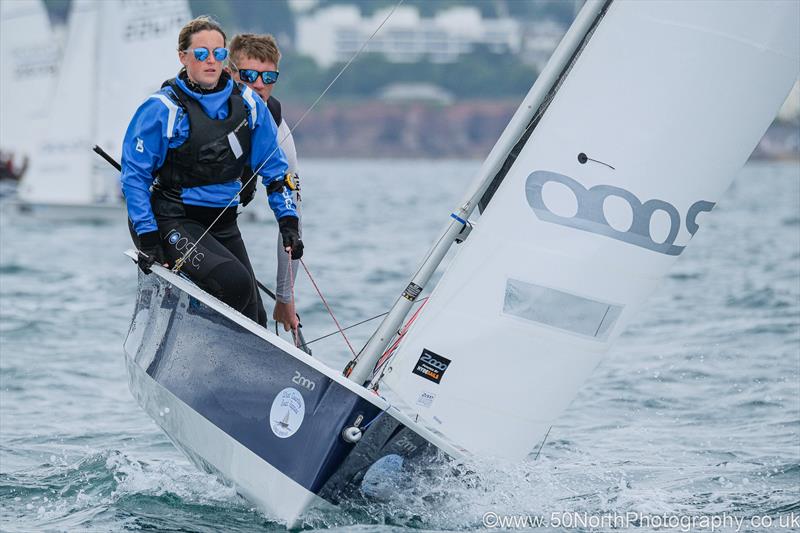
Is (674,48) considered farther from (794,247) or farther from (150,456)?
(794,247)

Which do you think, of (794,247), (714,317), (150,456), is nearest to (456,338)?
(150,456)

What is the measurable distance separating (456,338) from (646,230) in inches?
24.9

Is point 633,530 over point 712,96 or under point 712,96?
under

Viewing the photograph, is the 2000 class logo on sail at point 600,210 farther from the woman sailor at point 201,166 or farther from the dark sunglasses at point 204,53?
the dark sunglasses at point 204,53

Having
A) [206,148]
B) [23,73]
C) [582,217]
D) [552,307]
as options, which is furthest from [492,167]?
[23,73]

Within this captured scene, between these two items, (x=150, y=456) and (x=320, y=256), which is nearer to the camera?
(x=150, y=456)

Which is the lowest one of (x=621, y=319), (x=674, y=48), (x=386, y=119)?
(x=621, y=319)

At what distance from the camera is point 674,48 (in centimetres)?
376

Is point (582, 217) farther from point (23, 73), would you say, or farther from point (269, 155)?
point (23, 73)

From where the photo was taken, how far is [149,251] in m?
3.99

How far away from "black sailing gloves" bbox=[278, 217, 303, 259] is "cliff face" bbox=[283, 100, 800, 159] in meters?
68.8

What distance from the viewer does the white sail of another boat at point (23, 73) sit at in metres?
21.3

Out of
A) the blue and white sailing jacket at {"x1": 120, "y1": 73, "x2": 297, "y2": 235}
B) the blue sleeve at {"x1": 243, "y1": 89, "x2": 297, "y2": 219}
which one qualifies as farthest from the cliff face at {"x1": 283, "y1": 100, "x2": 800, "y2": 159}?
the blue and white sailing jacket at {"x1": 120, "y1": 73, "x2": 297, "y2": 235}

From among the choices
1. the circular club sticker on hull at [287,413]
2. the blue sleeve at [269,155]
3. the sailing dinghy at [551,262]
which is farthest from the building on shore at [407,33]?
the circular club sticker on hull at [287,413]
